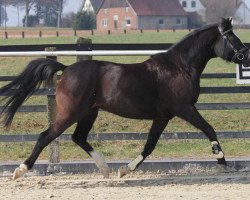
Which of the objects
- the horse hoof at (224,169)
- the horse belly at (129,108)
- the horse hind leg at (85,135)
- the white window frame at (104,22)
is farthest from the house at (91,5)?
the horse belly at (129,108)

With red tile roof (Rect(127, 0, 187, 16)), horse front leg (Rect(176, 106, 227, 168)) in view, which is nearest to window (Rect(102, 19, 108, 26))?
red tile roof (Rect(127, 0, 187, 16))

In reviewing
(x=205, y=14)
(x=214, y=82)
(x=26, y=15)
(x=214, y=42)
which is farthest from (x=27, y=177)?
(x=205, y=14)

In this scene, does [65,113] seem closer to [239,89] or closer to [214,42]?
[214,42]

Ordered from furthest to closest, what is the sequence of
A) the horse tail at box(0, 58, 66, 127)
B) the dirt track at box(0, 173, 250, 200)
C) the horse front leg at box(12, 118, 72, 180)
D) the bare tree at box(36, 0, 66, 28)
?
the bare tree at box(36, 0, 66, 28) < the horse tail at box(0, 58, 66, 127) < the horse front leg at box(12, 118, 72, 180) < the dirt track at box(0, 173, 250, 200)

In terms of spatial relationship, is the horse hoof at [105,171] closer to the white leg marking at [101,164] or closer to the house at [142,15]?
the white leg marking at [101,164]

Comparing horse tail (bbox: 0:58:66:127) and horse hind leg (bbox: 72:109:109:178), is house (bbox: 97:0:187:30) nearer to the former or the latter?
horse hind leg (bbox: 72:109:109:178)

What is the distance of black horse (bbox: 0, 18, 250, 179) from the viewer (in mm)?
8664

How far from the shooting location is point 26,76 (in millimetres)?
8969

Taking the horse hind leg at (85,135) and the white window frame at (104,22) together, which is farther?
the white window frame at (104,22)

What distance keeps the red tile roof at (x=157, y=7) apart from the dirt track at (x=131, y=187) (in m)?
107

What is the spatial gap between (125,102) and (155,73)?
0.51 metres

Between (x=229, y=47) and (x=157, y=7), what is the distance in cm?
10988

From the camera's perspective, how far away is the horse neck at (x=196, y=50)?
894cm

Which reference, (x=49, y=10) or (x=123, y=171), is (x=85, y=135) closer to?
(x=123, y=171)
